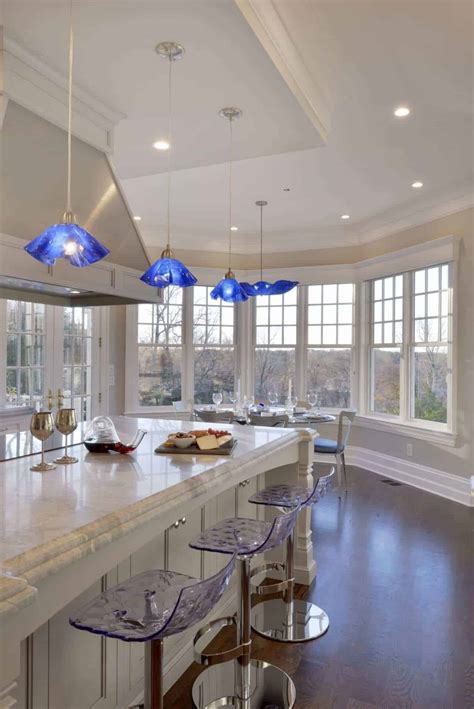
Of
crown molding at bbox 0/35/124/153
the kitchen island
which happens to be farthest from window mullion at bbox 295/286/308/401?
the kitchen island

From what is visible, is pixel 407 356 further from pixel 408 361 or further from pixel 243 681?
pixel 243 681

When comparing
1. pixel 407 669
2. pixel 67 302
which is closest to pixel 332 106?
pixel 67 302

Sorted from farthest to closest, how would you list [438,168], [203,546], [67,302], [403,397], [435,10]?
[403,397], [438,168], [67,302], [435,10], [203,546]

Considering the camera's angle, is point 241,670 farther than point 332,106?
No

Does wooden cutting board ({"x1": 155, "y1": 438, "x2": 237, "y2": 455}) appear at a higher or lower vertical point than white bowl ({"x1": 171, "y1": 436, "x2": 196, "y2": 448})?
lower

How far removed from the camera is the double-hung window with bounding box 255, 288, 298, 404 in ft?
24.5

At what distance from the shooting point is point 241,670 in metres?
2.14

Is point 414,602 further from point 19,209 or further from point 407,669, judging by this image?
point 19,209

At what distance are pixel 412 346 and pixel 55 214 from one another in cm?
467

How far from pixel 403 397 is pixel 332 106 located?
3.70 meters

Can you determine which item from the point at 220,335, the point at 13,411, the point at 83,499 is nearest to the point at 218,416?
the point at 13,411

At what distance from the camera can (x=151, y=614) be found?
148 cm

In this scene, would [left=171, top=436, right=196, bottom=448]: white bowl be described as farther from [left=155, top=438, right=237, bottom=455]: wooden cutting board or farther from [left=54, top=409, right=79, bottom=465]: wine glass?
[left=54, top=409, right=79, bottom=465]: wine glass

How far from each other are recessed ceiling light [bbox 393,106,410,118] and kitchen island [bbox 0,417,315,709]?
2.75 metres
